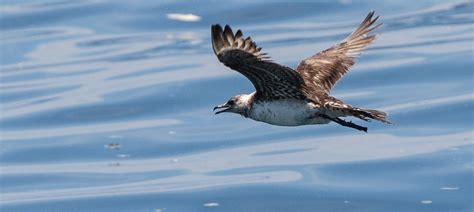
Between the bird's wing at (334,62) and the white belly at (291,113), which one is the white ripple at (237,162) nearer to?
the bird's wing at (334,62)

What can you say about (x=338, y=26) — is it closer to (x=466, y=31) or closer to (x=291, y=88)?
(x=466, y=31)

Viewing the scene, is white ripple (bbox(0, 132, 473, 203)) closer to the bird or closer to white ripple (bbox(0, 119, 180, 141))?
white ripple (bbox(0, 119, 180, 141))

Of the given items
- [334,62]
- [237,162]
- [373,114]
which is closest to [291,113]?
[373,114]

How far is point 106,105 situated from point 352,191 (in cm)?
596

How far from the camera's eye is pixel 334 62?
12195 millimetres

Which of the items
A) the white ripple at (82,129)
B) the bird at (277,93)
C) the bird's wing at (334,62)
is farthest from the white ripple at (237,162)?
the bird at (277,93)

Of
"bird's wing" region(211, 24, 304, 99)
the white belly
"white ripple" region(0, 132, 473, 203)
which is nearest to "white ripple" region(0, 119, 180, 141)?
"white ripple" region(0, 132, 473, 203)

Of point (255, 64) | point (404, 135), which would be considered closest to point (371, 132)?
point (404, 135)

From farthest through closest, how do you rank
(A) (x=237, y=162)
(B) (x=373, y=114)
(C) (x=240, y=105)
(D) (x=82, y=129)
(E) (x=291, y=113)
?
(D) (x=82, y=129) < (A) (x=237, y=162) < (C) (x=240, y=105) < (E) (x=291, y=113) < (B) (x=373, y=114)

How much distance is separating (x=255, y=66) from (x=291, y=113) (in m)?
0.66

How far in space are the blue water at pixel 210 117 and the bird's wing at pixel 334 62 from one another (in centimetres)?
281

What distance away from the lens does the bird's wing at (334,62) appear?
38.6 feet

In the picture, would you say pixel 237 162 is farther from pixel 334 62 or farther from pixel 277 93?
pixel 277 93

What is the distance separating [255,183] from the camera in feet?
53.4
